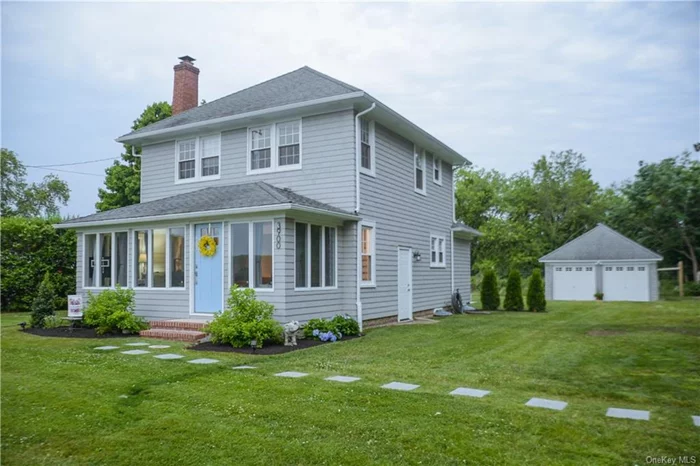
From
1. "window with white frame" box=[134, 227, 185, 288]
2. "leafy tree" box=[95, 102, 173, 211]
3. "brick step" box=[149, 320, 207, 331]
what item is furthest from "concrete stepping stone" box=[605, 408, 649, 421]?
"leafy tree" box=[95, 102, 173, 211]

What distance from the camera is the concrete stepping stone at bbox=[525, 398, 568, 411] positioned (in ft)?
17.2

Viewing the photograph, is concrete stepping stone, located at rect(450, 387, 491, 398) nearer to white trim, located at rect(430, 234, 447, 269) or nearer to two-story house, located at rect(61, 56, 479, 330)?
two-story house, located at rect(61, 56, 479, 330)

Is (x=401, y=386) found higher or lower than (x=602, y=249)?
lower

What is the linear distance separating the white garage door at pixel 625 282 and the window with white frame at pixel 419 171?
599 inches

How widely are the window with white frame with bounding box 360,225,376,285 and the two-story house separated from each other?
3cm

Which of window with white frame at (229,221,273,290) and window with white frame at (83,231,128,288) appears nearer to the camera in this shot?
window with white frame at (229,221,273,290)

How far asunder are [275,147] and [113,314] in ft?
18.3

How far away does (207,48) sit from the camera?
641 inches

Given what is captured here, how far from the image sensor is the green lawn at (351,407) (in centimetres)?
397

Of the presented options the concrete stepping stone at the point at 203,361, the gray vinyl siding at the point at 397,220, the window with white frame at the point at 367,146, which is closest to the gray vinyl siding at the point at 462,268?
the gray vinyl siding at the point at 397,220

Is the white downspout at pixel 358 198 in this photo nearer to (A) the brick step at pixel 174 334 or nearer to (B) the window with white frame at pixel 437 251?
(A) the brick step at pixel 174 334

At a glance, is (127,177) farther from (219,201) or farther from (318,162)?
(318,162)

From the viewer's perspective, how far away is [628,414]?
4.99 meters

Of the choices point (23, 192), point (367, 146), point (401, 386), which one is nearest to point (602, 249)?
point (367, 146)
